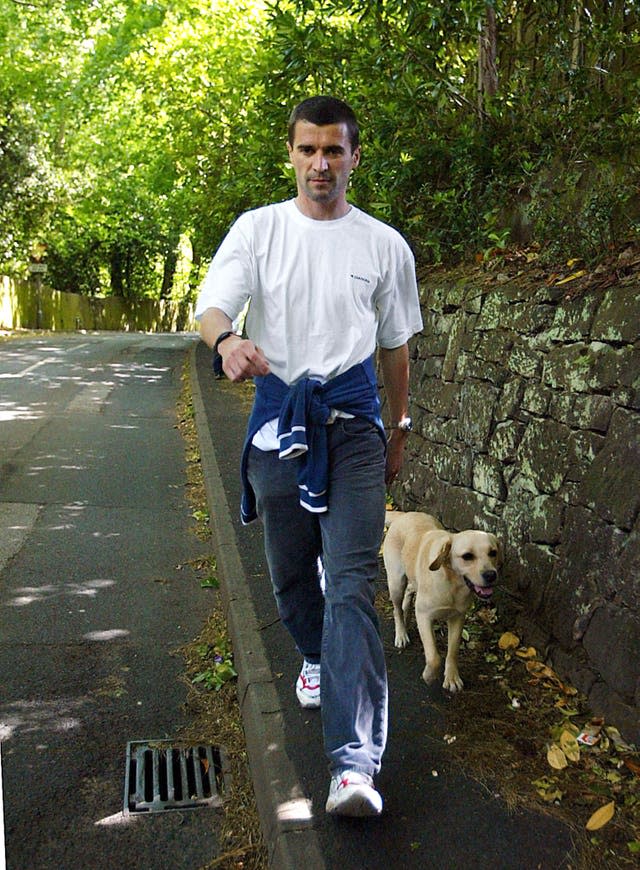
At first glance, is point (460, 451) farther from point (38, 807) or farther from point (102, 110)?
point (102, 110)

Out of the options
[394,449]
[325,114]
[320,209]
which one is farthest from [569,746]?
A: [325,114]

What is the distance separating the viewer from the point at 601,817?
131 inches

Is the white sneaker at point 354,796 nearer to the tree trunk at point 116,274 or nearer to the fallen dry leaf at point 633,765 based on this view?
the fallen dry leaf at point 633,765

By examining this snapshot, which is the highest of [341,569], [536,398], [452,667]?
[536,398]

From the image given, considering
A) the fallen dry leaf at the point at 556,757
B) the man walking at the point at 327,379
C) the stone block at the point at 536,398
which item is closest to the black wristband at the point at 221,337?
the man walking at the point at 327,379

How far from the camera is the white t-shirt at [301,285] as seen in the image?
336cm

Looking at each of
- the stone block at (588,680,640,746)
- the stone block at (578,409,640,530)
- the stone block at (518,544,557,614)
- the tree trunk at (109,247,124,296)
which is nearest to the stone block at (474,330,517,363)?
the stone block at (518,544,557,614)

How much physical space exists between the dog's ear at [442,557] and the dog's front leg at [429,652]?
310mm

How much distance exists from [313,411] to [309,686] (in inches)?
56.2

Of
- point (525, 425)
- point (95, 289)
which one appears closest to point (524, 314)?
point (525, 425)

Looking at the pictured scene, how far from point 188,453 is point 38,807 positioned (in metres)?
7.78

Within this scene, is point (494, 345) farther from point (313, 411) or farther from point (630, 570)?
point (313, 411)

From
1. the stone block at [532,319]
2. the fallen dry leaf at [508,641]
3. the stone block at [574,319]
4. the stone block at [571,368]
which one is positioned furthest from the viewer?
the stone block at [532,319]

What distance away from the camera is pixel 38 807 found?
3486 millimetres
